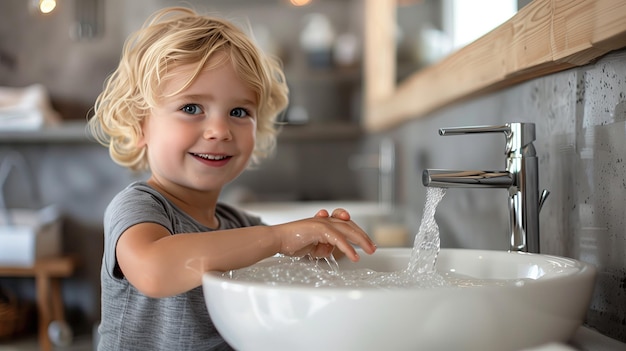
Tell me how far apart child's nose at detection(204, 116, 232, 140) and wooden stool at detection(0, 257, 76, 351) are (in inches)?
90.6

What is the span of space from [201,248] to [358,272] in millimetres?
235

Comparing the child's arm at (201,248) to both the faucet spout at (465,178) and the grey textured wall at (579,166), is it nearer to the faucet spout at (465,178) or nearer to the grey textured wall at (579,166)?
the faucet spout at (465,178)

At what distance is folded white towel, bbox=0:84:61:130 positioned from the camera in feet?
10.1

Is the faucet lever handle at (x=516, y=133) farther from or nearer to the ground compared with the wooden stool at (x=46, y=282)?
farther from the ground

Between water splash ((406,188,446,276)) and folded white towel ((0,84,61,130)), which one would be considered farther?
folded white towel ((0,84,61,130))

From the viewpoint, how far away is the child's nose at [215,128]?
1012 millimetres

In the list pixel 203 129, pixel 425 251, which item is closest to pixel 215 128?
pixel 203 129

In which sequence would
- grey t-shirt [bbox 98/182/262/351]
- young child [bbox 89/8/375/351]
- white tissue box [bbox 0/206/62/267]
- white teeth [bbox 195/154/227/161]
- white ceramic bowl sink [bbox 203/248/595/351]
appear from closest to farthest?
white ceramic bowl sink [bbox 203/248/595/351], young child [bbox 89/8/375/351], grey t-shirt [bbox 98/182/262/351], white teeth [bbox 195/154/227/161], white tissue box [bbox 0/206/62/267]

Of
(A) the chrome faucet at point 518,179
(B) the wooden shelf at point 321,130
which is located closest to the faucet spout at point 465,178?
(A) the chrome faucet at point 518,179

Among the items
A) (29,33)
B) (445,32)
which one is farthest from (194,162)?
(29,33)

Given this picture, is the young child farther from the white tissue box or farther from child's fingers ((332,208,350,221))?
the white tissue box

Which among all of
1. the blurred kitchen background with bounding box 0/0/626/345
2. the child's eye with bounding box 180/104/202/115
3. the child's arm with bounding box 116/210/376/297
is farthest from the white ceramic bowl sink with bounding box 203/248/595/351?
the blurred kitchen background with bounding box 0/0/626/345

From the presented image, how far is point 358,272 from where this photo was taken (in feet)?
2.87

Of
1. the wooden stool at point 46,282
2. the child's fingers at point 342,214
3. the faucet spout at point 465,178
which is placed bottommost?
the wooden stool at point 46,282
